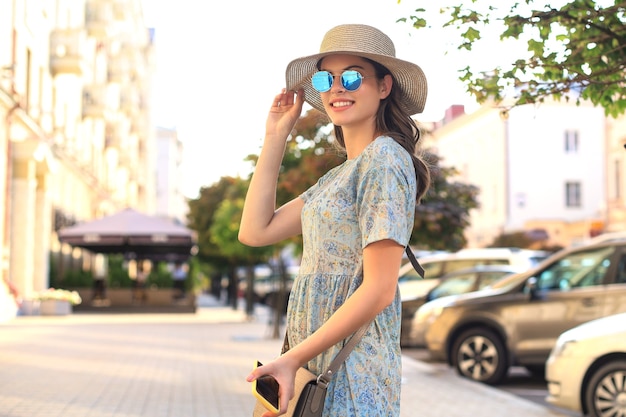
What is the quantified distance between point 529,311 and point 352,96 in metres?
10.6

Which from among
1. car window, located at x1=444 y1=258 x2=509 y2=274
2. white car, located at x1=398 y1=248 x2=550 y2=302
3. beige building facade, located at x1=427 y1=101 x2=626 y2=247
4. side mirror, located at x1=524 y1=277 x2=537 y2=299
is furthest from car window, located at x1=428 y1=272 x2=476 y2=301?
beige building facade, located at x1=427 y1=101 x2=626 y2=247

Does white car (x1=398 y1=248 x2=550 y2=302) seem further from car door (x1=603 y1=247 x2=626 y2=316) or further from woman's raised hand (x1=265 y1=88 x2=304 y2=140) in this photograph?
woman's raised hand (x1=265 y1=88 x2=304 y2=140)

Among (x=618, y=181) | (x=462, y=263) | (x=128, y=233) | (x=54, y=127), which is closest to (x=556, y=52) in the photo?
(x=462, y=263)

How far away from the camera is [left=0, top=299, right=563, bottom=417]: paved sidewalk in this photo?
402 inches

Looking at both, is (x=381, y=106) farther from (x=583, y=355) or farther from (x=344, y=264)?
(x=583, y=355)

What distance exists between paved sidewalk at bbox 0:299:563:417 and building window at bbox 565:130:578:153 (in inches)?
1671

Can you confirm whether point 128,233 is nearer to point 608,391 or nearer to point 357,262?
point 608,391

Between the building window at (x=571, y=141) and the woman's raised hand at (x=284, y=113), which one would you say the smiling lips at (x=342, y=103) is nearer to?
the woman's raised hand at (x=284, y=113)

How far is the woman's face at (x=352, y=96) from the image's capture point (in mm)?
3215

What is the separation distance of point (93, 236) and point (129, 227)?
3.68 feet

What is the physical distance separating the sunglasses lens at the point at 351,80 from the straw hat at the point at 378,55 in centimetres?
6

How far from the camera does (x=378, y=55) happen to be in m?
3.19

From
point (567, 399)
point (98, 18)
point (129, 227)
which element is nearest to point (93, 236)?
point (129, 227)

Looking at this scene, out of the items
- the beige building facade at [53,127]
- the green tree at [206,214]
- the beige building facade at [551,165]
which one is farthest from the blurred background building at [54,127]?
the beige building facade at [551,165]
